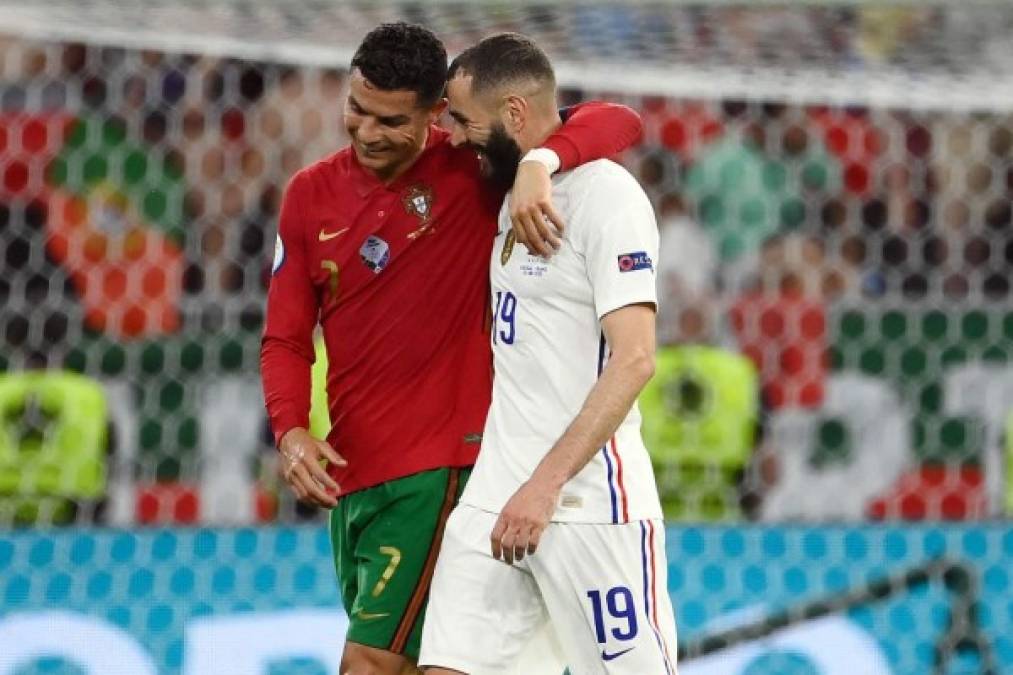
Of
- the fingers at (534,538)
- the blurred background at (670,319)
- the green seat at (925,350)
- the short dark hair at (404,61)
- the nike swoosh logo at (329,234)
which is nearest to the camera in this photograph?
the fingers at (534,538)

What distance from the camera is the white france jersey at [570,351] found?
2775mm

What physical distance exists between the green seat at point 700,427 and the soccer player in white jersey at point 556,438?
2106 mm

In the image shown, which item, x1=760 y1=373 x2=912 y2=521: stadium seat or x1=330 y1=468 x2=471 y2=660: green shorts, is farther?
x1=760 y1=373 x2=912 y2=521: stadium seat

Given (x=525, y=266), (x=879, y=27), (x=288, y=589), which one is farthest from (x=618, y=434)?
(x=879, y=27)

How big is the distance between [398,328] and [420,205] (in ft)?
0.70

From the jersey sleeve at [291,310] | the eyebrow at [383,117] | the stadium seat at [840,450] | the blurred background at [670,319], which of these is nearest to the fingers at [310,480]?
the jersey sleeve at [291,310]

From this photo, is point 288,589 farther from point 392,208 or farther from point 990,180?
point 990,180

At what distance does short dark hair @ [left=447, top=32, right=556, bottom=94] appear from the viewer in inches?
111

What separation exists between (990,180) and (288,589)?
105 inches

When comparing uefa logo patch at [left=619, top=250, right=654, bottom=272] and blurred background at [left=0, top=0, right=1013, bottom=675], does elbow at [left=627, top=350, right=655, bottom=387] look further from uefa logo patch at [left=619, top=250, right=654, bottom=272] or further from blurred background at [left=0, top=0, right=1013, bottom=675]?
blurred background at [left=0, top=0, right=1013, bottom=675]

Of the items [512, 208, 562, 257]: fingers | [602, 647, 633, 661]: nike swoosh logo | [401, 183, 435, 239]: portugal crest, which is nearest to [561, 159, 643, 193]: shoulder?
[512, 208, 562, 257]: fingers

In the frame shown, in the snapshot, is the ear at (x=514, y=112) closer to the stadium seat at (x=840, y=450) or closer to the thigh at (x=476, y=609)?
the thigh at (x=476, y=609)

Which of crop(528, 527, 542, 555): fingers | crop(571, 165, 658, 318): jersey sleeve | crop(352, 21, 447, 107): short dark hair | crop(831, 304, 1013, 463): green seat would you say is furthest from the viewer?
crop(831, 304, 1013, 463): green seat

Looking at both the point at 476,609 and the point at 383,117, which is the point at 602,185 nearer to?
the point at 383,117
